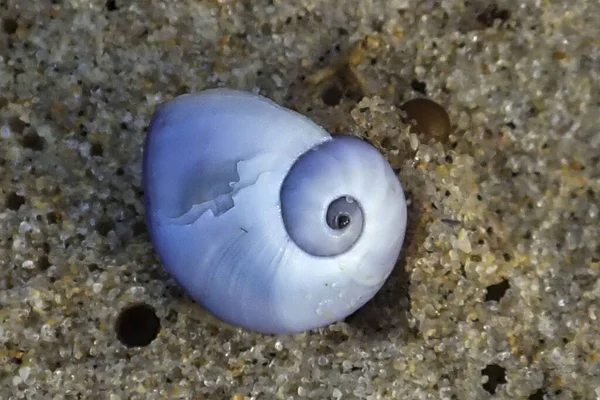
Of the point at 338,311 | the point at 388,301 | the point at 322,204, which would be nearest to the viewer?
the point at 322,204

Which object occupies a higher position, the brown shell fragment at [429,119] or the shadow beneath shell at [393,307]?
the brown shell fragment at [429,119]

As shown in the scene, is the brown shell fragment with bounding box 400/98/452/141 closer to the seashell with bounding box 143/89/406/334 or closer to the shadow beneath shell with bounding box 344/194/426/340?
the shadow beneath shell with bounding box 344/194/426/340

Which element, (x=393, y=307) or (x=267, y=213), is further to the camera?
(x=393, y=307)

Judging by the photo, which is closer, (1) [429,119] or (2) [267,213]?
(2) [267,213]

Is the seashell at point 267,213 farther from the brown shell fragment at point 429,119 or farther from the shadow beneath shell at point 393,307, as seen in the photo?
the brown shell fragment at point 429,119

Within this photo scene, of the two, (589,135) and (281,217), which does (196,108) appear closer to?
(281,217)

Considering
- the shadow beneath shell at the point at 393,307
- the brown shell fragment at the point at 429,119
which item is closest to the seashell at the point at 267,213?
the shadow beneath shell at the point at 393,307

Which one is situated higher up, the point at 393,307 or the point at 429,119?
the point at 429,119

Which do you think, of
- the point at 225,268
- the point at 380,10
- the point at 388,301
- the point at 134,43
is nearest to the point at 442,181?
the point at 388,301
